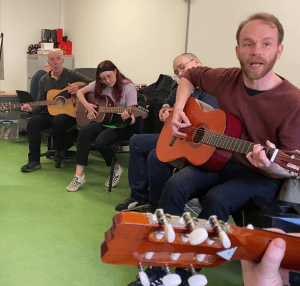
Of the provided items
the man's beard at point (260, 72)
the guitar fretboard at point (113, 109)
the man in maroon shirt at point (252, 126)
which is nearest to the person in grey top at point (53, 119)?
the guitar fretboard at point (113, 109)

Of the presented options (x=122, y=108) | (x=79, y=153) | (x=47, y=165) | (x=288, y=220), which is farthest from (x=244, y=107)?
(x=47, y=165)

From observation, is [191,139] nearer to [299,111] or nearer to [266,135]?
[266,135]

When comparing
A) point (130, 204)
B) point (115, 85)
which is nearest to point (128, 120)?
point (115, 85)

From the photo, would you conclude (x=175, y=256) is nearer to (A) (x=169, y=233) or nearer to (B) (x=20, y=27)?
(A) (x=169, y=233)

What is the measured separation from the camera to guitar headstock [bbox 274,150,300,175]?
61.6 inches

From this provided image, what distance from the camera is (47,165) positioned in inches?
170

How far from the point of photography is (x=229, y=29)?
3.82 m

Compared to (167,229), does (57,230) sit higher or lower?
lower

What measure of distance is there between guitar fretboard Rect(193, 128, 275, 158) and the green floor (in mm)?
729

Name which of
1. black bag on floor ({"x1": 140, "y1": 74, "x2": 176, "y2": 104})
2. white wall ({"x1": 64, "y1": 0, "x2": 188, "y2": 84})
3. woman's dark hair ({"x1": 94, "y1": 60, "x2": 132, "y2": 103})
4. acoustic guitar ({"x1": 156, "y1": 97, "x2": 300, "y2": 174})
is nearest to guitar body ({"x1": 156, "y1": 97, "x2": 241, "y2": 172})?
acoustic guitar ({"x1": 156, "y1": 97, "x2": 300, "y2": 174})

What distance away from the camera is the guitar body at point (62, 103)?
4.18 meters

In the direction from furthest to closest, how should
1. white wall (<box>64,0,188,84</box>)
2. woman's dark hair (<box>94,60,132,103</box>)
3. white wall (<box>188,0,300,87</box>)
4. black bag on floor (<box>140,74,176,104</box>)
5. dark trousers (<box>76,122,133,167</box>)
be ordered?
white wall (<box>64,0,188,84</box>) < black bag on floor (<box>140,74,176,104</box>) < woman's dark hair (<box>94,60,132,103</box>) < dark trousers (<box>76,122,133,167</box>) < white wall (<box>188,0,300,87</box>)

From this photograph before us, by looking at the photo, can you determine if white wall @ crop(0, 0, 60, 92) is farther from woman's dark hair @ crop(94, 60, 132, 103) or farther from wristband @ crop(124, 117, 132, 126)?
wristband @ crop(124, 117, 132, 126)

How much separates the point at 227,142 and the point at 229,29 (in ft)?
7.51
